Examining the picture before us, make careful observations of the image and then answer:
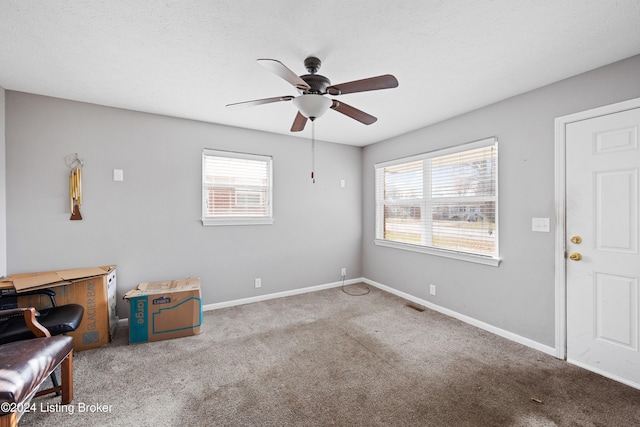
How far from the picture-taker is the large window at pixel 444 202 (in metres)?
3.01

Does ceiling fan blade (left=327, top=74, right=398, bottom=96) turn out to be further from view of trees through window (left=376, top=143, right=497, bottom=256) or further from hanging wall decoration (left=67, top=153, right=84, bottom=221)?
hanging wall decoration (left=67, top=153, right=84, bottom=221)

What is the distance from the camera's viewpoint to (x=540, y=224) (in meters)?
2.54

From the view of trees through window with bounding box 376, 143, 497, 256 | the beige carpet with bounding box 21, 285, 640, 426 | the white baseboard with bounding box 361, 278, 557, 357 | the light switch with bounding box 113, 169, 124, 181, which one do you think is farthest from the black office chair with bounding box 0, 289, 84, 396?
the view of trees through window with bounding box 376, 143, 497, 256

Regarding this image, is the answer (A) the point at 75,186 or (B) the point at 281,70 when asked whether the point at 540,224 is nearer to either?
(B) the point at 281,70

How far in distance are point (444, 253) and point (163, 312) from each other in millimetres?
3258

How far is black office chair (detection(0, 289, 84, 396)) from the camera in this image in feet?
6.20

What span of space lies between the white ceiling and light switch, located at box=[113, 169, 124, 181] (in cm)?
74

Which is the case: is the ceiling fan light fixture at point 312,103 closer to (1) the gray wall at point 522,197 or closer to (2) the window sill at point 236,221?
(1) the gray wall at point 522,197

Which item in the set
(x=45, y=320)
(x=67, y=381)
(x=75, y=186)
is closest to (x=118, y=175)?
(x=75, y=186)

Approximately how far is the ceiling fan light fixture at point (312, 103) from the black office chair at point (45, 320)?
94.9 inches

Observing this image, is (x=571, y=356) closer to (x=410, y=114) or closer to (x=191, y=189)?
(x=410, y=114)

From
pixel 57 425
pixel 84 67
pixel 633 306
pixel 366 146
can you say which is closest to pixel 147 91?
pixel 84 67

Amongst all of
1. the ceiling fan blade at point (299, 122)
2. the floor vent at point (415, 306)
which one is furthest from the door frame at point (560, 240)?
the ceiling fan blade at point (299, 122)

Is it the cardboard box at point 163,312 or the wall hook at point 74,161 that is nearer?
the cardboard box at point 163,312
